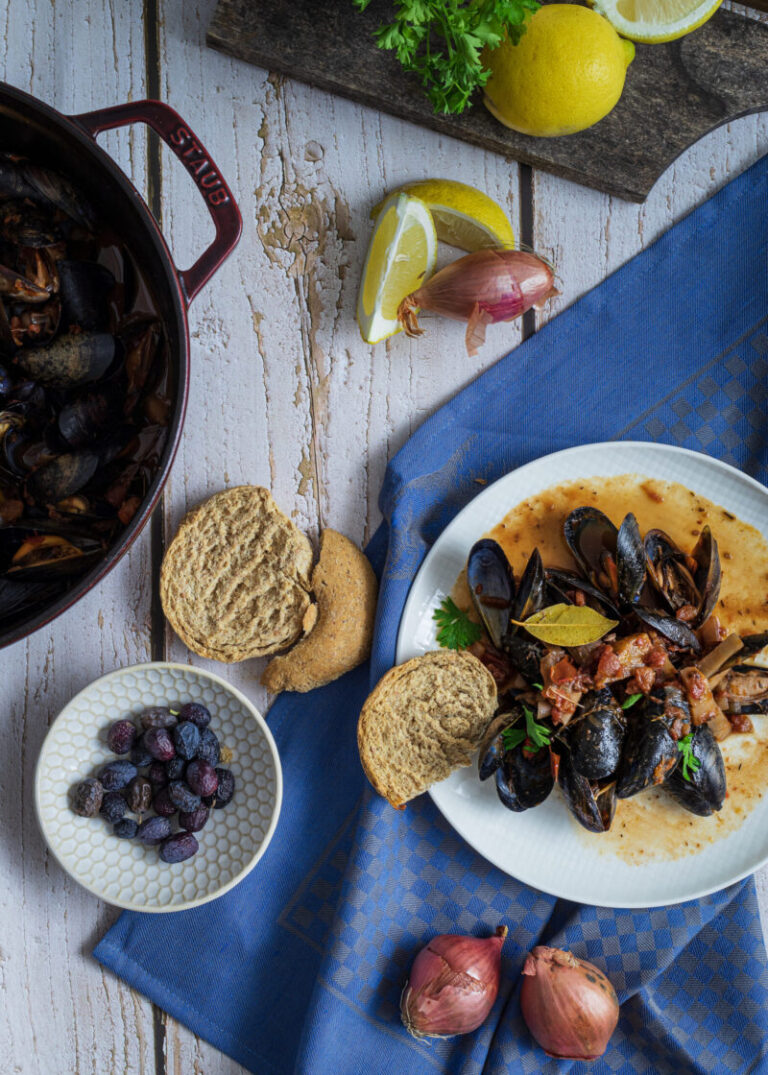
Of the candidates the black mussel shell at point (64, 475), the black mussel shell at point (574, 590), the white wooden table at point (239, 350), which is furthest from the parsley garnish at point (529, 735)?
the black mussel shell at point (64, 475)

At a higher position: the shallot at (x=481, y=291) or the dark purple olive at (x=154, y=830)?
the shallot at (x=481, y=291)

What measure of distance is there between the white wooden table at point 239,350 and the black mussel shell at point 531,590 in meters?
0.46

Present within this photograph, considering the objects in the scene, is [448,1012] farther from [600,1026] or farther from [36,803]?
[36,803]

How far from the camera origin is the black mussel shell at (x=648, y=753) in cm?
198

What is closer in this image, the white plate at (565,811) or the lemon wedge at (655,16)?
the lemon wedge at (655,16)

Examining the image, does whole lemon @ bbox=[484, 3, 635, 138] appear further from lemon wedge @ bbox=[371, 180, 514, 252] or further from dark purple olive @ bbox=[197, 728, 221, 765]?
dark purple olive @ bbox=[197, 728, 221, 765]

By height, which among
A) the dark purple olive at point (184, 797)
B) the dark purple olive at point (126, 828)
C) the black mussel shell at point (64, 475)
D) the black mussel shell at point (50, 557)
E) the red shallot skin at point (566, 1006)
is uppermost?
the black mussel shell at point (64, 475)

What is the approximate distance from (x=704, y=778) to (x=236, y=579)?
1269 mm

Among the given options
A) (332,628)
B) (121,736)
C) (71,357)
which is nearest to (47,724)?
(121,736)

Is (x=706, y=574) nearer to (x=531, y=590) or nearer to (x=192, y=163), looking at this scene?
(x=531, y=590)

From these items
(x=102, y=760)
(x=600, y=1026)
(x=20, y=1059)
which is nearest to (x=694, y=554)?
(x=600, y=1026)

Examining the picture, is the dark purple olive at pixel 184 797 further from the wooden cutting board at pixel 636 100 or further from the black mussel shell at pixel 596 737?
the wooden cutting board at pixel 636 100

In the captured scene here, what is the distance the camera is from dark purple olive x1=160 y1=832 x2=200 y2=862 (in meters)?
2.06

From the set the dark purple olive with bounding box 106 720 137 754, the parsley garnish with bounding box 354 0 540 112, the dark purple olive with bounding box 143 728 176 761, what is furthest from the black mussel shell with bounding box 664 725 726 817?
the parsley garnish with bounding box 354 0 540 112
